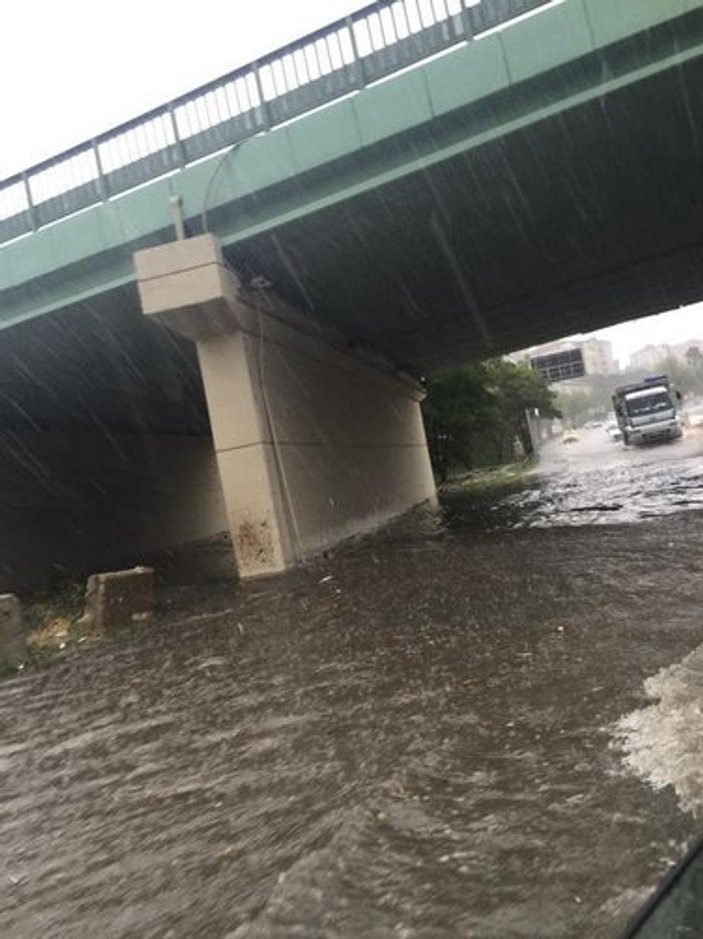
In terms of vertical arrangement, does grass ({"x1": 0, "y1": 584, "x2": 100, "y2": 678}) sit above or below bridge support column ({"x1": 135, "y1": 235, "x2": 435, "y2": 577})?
below

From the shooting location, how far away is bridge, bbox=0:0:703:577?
37.6 ft

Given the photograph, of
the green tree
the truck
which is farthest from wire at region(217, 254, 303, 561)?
the green tree

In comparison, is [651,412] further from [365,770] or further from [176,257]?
[365,770]

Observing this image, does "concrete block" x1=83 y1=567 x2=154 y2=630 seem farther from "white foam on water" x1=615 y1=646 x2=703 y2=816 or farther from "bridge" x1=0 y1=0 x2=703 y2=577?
"white foam on water" x1=615 y1=646 x2=703 y2=816

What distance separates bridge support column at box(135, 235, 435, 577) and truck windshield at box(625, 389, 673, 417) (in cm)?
2983

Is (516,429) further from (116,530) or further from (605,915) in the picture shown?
(605,915)

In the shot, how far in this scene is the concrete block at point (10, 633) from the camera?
9.26 m

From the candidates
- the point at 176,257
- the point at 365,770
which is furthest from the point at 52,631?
the point at 365,770

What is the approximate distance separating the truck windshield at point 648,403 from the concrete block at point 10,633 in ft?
134

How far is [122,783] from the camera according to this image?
4.99m

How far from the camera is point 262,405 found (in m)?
14.4

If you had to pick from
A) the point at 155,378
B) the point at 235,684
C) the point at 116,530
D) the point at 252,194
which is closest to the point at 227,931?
the point at 235,684

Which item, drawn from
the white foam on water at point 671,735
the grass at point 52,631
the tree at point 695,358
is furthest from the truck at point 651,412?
the tree at point 695,358

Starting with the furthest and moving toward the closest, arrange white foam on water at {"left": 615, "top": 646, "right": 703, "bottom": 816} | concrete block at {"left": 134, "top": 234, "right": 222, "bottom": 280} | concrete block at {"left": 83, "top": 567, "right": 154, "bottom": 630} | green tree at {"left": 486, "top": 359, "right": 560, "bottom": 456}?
1. green tree at {"left": 486, "top": 359, "right": 560, "bottom": 456}
2. concrete block at {"left": 134, "top": 234, "right": 222, "bottom": 280}
3. concrete block at {"left": 83, "top": 567, "right": 154, "bottom": 630}
4. white foam on water at {"left": 615, "top": 646, "right": 703, "bottom": 816}
